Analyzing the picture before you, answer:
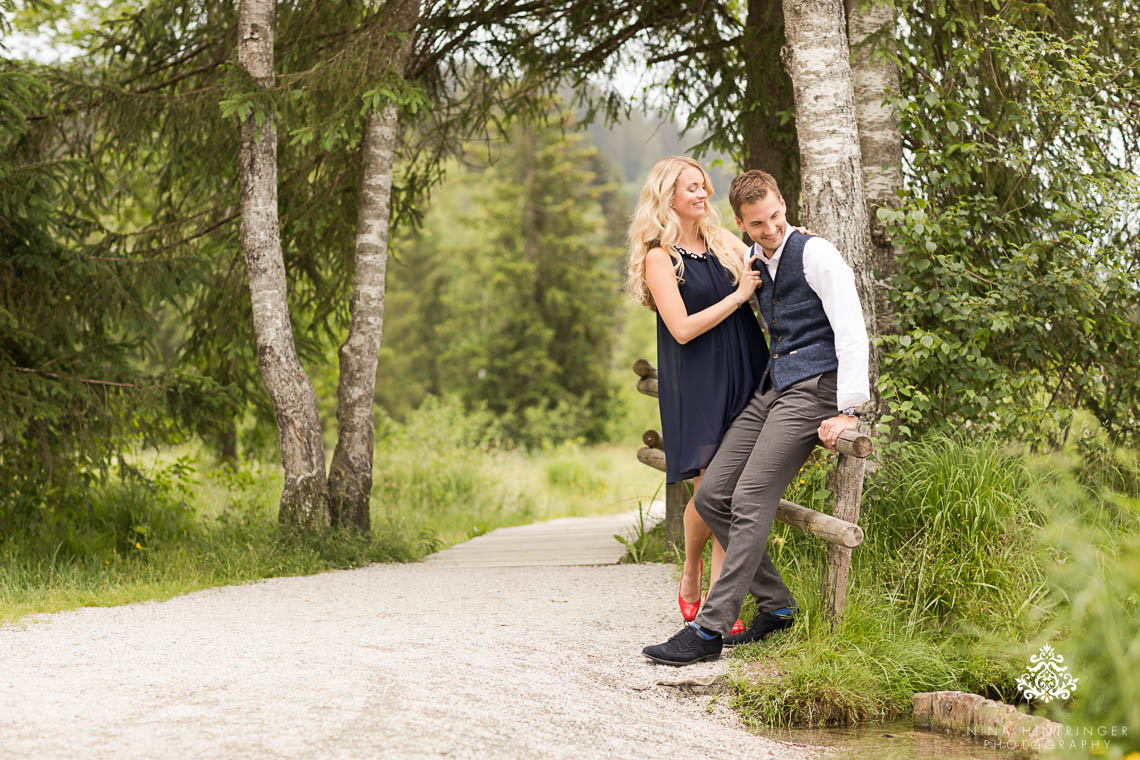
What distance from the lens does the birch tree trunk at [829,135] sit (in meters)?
5.01

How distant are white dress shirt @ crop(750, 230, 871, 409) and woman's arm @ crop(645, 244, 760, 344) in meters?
0.30

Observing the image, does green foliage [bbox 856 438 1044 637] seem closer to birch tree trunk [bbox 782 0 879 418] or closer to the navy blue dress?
birch tree trunk [bbox 782 0 879 418]

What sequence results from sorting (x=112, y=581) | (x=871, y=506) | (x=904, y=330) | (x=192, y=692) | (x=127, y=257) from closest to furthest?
(x=192, y=692)
(x=871, y=506)
(x=904, y=330)
(x=112, y=581)
(x=127, y=257)

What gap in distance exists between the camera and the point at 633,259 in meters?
4.42

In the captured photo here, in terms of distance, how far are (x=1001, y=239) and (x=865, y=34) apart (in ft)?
4.85

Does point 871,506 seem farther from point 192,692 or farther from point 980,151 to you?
point 192,692

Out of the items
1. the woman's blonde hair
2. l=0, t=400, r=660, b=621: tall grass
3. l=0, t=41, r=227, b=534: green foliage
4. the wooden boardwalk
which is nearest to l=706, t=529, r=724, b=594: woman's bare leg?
the woman's blonde hair

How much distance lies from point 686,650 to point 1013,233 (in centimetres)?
351

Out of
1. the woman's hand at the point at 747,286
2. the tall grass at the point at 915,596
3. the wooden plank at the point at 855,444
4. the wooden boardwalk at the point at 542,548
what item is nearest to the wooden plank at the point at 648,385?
the wooden boardwalk at the point at 542,548

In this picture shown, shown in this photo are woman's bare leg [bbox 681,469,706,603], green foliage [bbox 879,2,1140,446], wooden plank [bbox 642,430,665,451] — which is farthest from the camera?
wooden plank [bbox 642,430,665,451]

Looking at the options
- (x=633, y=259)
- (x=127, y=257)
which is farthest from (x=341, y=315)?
(x=633, y=259)

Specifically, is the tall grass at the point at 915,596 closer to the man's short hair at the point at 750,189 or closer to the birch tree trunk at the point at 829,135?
the birch tree trunk at the point at 829,135

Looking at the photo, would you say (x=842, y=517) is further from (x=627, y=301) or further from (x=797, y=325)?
(x=627, y=301)

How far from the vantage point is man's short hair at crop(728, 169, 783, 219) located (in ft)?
13.5
